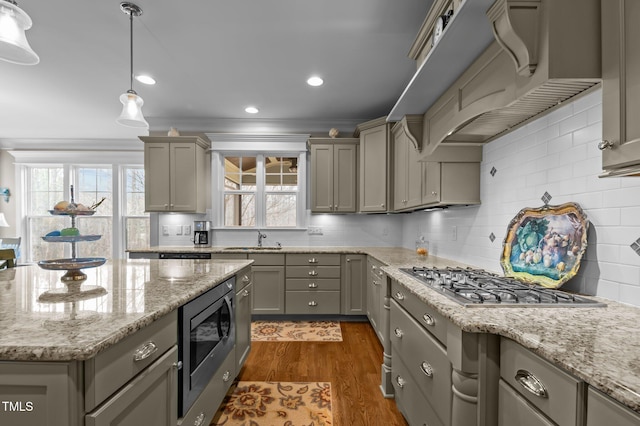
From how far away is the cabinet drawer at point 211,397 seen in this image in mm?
1388

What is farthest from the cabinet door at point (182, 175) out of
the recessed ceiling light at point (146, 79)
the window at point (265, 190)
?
the recessed ceiling light at point (146, 79)

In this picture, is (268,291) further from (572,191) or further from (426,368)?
(572,191)

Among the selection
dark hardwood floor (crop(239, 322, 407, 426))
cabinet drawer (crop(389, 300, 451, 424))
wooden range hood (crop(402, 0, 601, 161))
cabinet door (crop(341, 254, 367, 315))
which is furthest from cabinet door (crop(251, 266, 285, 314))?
wooden range hood (crop(402, 0, 601, 161))

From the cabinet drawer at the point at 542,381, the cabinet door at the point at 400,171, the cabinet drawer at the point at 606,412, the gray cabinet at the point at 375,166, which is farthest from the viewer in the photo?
the gray cabinet at the point at 375,166

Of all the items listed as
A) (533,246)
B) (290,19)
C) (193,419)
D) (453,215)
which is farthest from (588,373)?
(290,19)

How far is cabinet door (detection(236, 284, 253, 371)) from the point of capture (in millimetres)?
2148

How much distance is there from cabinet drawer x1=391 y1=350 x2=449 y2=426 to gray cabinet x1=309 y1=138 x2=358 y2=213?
7.67 ft

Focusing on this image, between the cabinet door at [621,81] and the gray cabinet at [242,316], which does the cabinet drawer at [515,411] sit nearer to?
the cabinet door at [621,81]

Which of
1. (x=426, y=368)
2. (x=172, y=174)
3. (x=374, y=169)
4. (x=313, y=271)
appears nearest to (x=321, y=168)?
(x=374, y=169)

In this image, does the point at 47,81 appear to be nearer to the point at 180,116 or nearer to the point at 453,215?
the point at 180,116

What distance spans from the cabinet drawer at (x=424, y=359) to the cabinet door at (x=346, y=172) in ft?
7.34

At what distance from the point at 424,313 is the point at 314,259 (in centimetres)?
234

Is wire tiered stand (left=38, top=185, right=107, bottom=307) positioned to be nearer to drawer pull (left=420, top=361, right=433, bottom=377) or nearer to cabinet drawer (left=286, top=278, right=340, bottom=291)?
drawer pull (left=420, top=361, right=433, bottom=377)

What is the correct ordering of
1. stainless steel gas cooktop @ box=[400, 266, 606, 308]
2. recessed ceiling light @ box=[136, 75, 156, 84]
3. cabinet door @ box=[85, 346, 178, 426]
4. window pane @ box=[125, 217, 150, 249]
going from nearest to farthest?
cabinet door @ box=[85, 346, 178, 426] < stainless steel gas cooktop @ box=[400, 266, 606, 308] < recessed ceiling light @ box=[136, 75, 156, 84] < window pane @ box=[125, 217, 150, 249]
